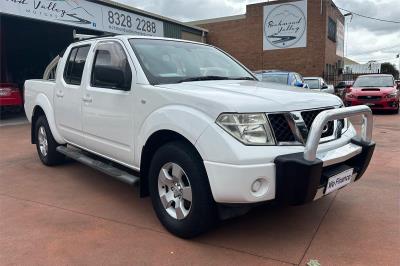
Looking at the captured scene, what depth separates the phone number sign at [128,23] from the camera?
604 inches

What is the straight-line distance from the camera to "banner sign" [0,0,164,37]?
11859mm

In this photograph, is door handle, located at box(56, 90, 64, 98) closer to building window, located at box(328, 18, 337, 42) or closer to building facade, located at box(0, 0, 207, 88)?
building facade, located at box(0, 0, 207, 88)

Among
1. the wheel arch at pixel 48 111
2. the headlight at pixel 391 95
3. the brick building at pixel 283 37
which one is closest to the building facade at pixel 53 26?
the brick building at pixel 283 37

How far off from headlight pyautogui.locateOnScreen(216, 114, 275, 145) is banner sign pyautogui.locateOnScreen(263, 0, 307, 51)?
80.4 feet

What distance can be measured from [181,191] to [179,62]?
1.51m

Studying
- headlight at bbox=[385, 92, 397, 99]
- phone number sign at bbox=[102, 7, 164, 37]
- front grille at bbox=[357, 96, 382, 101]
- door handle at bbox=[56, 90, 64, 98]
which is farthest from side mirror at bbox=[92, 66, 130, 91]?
headlight at bbox=[385, 92, 397, 99]

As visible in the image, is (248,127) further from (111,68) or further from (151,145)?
(111,68)

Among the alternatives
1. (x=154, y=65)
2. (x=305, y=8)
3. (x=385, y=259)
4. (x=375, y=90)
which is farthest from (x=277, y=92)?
(x=305, y=8)

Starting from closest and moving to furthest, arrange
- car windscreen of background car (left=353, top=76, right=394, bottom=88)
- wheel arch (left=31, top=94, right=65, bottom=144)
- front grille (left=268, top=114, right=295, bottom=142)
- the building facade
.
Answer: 1. front grille (left=268, top=114, right=295, bottom=142)
2. wheel arch (left=31, top=94, right=65, bottom=144)
3. the building facade
4. car windscreen of background car (left=353, top=76, right=394, bottom=88)

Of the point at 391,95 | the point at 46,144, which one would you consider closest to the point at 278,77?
the point at 391,95

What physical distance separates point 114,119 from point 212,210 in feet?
5.26

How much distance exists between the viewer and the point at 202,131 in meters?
3.06

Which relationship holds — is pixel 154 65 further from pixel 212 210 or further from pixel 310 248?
pixel 310 248

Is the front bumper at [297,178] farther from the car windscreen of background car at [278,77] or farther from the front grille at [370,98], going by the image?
the front grille at [370,98]
